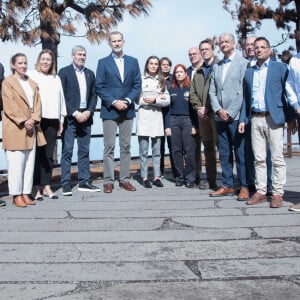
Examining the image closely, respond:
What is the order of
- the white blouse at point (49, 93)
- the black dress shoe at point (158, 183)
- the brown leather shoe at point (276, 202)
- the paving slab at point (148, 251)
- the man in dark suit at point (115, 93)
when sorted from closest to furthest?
1. the paving slab at point (148, 251)
2. the brown leather shoe at point (276, 202)
3. the white blouse at point (49, 93)
4. the man in dark suit at point (115, 93)
5. the black dress shoe at point (158, 183)

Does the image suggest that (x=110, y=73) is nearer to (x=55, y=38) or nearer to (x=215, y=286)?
(x=55, y=38)

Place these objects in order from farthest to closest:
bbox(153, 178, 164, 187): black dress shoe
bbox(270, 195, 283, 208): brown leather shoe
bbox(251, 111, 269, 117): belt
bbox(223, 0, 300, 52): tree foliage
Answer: bbox(223, 0, 300, 52): tree foliage < bbox(153, 178, 164, 187): black dress shoe < bbox(251, 111, 269, 117): belt < bbox(270, 195, 283, 208): brown leather shoe

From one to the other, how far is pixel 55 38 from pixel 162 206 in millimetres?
3672

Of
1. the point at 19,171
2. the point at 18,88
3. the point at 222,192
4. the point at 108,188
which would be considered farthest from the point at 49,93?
the point at 222,192

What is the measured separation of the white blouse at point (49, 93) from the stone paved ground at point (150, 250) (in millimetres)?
974

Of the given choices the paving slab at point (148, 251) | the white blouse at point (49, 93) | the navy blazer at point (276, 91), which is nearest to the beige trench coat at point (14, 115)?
the white blouse at point (49, 93)

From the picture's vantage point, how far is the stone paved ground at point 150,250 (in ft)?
8.73

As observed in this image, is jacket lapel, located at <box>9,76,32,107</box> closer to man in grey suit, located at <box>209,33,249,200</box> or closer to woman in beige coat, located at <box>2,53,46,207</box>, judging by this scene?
woman in beige coat, located at <box>2,53,46,207</box>

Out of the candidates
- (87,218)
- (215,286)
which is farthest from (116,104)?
(215,286)

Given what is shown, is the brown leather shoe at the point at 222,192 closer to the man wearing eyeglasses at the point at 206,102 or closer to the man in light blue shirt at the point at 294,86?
the man wearing eyeglasses at the point at 206,102

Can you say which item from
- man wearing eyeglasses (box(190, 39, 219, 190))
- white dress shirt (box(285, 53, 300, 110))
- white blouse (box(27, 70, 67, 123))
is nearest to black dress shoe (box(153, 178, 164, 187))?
man wearing eyeglasses (box(190, 39, 219, 190))

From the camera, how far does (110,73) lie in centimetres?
594

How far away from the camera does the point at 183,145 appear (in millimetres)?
6277

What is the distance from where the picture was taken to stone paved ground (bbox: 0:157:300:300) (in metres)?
2.66
